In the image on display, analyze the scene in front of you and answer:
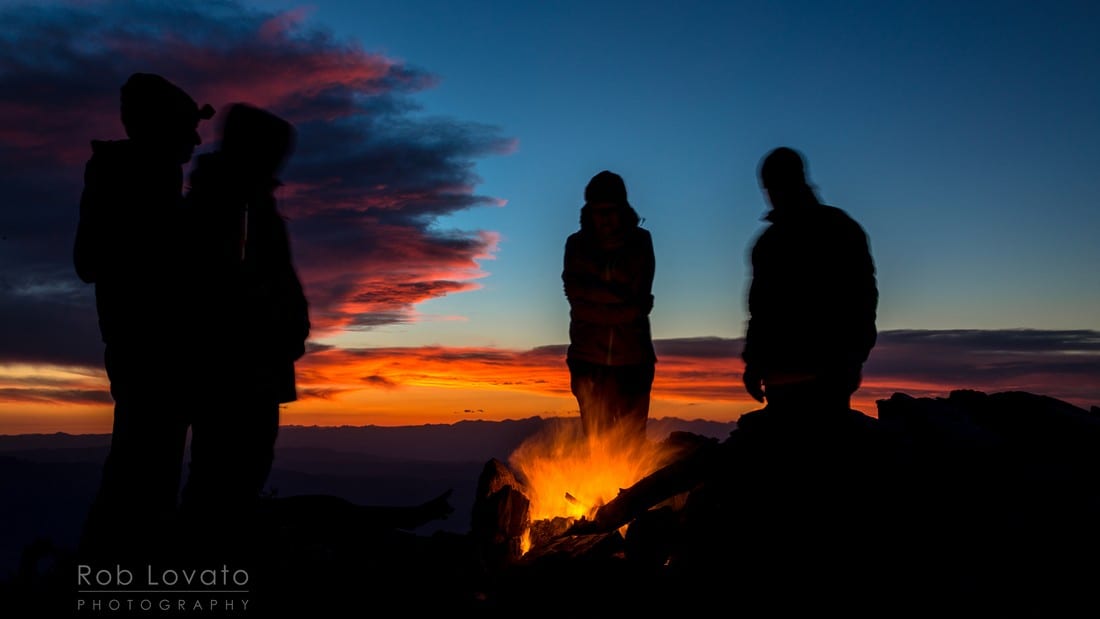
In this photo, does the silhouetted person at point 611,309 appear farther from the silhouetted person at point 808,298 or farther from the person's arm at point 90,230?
the person's arm at point 90,230

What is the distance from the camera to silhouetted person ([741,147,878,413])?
5570 millimetres

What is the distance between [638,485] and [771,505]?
1.51 m

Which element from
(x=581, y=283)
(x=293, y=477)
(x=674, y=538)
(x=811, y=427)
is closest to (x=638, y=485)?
(x=674, y=538)

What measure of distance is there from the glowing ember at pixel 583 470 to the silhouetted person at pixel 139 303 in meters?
4.59

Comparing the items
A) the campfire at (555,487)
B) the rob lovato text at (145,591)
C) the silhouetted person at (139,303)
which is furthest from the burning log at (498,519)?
the silhouetted person at (139,303)

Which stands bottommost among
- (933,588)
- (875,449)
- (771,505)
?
(933,588)

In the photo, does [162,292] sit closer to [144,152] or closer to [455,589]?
[144,152]

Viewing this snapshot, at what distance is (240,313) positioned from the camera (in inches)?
179

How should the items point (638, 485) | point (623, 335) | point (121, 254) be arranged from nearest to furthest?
point (121, 254), point (638, 485), point (623, 335)

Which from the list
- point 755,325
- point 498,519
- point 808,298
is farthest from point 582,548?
point 808,298

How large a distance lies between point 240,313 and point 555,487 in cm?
492

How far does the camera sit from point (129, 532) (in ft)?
15.0

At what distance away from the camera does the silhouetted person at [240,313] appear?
4539mm

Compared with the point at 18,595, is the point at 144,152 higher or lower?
higher
